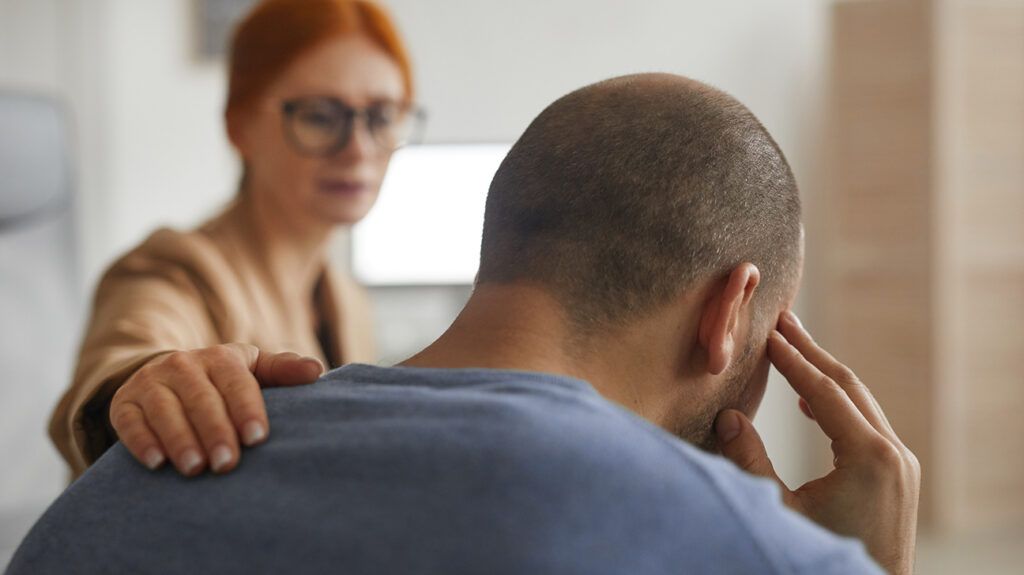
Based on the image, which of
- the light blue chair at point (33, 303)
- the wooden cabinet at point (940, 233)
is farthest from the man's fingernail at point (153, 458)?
the wooden cabinet at point (940, 233)

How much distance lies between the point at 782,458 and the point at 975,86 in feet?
4.91

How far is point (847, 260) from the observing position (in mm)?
4184

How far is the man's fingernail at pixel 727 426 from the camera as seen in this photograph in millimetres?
1003

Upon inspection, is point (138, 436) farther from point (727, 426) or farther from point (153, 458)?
point (727, 426)

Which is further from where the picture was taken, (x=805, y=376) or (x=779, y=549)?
(x=805, y=376)

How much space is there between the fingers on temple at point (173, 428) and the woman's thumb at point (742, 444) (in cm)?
45

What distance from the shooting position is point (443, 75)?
409 cm

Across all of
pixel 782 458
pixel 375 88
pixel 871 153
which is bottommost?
pixel 782 458

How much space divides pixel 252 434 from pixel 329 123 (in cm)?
115

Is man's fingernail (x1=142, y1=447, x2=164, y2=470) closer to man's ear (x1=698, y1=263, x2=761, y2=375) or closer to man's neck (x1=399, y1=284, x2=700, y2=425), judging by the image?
man's neck (x1=399, y1=284, x2=700, y2=425)

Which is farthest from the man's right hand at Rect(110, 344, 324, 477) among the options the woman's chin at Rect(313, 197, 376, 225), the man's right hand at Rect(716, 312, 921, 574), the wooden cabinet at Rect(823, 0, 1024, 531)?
the wooden cabinet at Rect(823, 0, 1024, 531)

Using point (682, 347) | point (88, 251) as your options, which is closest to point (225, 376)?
point (682, 347)

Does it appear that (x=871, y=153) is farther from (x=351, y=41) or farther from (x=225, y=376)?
(x=225, y=376)

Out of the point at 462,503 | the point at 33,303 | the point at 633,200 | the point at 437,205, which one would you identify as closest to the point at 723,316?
the point at 633,200
